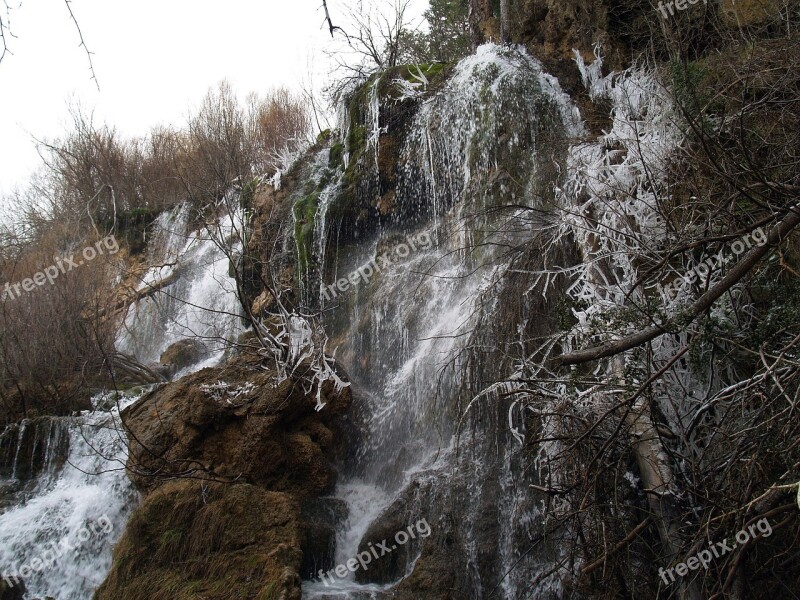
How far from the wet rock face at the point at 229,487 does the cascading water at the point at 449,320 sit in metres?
0.47

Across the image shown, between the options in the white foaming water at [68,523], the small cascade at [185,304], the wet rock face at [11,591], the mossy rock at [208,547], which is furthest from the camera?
the small cascade at [185,304]

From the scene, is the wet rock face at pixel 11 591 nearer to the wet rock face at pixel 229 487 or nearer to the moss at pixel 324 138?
the wet rock face at pixel 229 487

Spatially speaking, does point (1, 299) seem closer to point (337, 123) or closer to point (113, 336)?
point (113, 336)

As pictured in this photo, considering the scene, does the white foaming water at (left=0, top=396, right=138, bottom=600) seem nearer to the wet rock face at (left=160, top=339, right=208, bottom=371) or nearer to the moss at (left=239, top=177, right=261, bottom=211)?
the wet rock face at (left=160, top=339, right=208, bottom=371)

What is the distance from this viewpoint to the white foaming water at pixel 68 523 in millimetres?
6594

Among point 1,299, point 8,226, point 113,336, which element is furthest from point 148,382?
point 8,226

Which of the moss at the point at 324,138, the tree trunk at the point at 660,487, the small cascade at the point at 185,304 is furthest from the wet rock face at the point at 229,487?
the moss at the point at 324,138

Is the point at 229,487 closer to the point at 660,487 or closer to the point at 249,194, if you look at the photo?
the point at 660,487

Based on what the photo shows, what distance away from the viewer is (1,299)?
417 inches

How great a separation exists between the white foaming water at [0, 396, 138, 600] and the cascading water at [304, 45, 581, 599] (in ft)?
8.65

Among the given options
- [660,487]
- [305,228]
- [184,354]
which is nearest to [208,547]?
[660,487]

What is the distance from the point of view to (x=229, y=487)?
5.84 m

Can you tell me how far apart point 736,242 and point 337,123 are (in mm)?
8602

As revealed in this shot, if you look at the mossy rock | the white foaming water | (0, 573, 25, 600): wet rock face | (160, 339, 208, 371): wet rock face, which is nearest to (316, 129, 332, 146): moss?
(160, 339, 208, 371): wet rock face
